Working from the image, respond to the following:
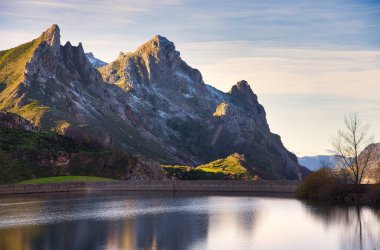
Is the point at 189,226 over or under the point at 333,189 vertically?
under

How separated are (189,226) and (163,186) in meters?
98.2

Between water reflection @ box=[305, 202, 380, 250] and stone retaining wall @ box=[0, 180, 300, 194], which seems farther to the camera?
stone retaining wall @ box=[0, 180, 300, 194]

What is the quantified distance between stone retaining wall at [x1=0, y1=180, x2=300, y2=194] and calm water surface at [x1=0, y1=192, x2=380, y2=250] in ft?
139

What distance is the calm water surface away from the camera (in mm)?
69000

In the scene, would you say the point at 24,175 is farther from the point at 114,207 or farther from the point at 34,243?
the point at 34,243

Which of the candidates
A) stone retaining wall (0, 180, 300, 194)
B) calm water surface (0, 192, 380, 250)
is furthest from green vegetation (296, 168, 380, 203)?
stone retaining wall (0, 180, 300, 194)

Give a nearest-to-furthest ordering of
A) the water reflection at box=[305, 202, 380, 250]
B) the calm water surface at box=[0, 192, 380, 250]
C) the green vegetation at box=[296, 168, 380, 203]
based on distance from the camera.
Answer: the calm water surface at box=[0, 192, 380, 250] < the water reflection at box=[305, 202, 380, 250] < the green vegetation at box=[296, 168, 380, 203]

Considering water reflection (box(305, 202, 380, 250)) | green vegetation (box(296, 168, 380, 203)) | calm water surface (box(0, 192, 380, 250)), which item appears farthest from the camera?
green vegetation (box(296, 168, 380, 203))

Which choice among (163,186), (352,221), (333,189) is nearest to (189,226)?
(352,221)

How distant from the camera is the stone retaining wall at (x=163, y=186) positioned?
163 meters

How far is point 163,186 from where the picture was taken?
598 feet

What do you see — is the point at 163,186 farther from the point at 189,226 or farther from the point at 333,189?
the point at 189,226

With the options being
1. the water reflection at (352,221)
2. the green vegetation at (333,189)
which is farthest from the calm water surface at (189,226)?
the green vegetation at (333,189)

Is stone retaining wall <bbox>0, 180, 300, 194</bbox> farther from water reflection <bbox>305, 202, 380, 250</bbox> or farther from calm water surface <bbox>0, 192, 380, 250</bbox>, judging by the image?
water reflection <bbox>305, 202, 380, 250</bbox>
